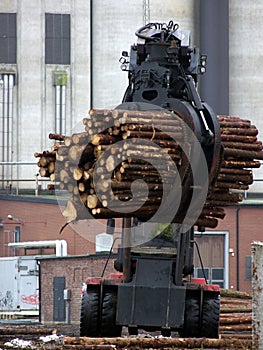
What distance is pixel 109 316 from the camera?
19.5m

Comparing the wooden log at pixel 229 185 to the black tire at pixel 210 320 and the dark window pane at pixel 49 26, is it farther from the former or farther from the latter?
the dark window pane at pixel 49 26

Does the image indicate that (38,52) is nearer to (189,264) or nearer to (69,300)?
(69,300)

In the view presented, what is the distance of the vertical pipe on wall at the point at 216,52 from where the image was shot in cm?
5531

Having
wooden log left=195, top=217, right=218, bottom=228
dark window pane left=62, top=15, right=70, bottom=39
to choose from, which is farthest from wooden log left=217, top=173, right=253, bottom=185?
dark window pane left=62, top=15, right=70, bottom=39

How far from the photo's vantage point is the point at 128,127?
1745cm

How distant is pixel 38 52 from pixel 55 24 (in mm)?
1633

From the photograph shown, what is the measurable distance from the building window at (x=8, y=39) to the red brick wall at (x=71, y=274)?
18261 mm

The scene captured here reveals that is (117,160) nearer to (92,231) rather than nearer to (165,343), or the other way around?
(165,343)

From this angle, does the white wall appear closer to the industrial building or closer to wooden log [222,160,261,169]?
the industrial building

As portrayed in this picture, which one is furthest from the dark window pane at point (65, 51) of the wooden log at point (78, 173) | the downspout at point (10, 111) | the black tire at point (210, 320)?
the wooden log at point (78, 173)

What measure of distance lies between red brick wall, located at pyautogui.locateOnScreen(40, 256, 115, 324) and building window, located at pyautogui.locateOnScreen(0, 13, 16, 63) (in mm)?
18261

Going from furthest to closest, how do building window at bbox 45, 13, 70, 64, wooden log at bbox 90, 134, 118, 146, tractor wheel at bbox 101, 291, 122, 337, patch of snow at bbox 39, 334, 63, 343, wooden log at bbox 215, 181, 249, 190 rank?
building window at bbox 45, 13, 70, 64
patch of snow at bbox 39, 334, 63, 343
wooden log at bbox 215, 181, 249, 190
tractor wheel at bbox 101, 291, 122, 337
wooden log at bbox 90, 134, 118, 146

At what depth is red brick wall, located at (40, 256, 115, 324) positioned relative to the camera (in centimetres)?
3888

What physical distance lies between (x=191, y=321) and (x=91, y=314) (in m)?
1.75
